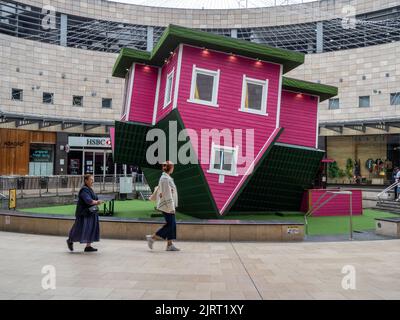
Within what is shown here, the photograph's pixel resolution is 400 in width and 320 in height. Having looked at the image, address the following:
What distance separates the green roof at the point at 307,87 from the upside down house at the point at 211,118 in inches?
4.8

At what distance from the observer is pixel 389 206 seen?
23.0m

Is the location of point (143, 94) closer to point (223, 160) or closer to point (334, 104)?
point (223, 160)

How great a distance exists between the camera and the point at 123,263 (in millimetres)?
7770

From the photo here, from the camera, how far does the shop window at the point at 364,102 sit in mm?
38438

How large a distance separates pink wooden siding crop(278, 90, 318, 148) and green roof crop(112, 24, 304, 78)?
243cm

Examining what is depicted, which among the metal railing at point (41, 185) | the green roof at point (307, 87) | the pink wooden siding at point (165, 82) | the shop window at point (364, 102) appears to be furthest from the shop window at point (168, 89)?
the shop window at point (364, 102)

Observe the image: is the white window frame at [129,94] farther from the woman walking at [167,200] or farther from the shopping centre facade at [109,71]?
the shopping centre facade at [109,71]

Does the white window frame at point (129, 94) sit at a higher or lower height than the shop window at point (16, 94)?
lower

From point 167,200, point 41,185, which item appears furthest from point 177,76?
point 41,185

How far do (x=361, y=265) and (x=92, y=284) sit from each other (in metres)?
5.22

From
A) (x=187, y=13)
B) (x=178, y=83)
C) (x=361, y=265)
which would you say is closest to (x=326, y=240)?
(x=361, y=265)

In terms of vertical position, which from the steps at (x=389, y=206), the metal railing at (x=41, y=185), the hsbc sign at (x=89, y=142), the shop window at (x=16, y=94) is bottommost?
the steps at (x=389, y=206)

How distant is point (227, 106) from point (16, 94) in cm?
2799
